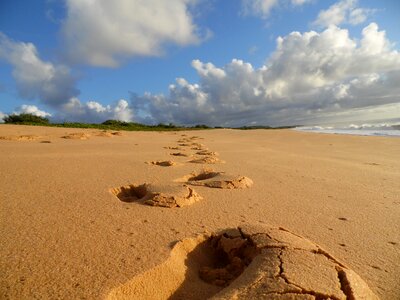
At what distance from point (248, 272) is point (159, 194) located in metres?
1.12

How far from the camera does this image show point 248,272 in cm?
137

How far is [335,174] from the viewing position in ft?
12.5

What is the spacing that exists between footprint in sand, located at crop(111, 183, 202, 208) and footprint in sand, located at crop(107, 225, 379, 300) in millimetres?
537

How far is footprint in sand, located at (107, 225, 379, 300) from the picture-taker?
1.24 meters

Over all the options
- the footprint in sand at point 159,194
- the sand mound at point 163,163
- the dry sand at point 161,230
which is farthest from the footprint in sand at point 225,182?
the sand mound at point 163,163

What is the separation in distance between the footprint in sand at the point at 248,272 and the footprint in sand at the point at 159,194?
1.76 feet

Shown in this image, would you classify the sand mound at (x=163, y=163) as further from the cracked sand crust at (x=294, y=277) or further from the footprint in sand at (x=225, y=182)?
the cracked sand crust at (x=294, y=277)

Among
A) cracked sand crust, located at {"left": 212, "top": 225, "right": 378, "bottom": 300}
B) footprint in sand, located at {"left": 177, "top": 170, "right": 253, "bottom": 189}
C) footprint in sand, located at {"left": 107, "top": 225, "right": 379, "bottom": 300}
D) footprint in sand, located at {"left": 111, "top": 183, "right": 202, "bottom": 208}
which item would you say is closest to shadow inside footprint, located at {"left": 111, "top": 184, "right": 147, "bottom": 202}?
footprint in sand, located at {"left": 111, "top": 183, "right": 202, "bottom": 208}

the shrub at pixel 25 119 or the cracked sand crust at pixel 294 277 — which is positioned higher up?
the shrub at pixel 25 119

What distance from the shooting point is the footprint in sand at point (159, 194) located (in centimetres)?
227

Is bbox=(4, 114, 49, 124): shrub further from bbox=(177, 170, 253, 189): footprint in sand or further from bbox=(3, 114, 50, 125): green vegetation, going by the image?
bbox=(177, 170, 253, 189): footprint in sand

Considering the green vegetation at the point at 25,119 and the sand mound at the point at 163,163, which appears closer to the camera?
the sand mound at the point at 163,163

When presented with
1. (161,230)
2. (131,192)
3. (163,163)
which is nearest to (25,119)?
(163,163)

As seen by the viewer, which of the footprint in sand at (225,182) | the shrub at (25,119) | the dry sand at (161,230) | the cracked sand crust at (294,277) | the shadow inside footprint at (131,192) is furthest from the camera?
the shrub at (25,119)
